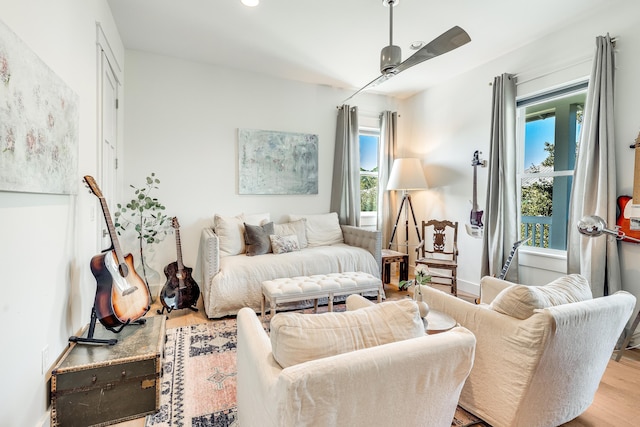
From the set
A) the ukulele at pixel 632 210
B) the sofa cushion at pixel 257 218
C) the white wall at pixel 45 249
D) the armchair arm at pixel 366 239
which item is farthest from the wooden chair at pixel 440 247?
the white wall at pixel 45 249

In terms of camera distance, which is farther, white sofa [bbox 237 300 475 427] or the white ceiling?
the white ceiling

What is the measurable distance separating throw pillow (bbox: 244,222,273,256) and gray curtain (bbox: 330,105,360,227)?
1301 mm

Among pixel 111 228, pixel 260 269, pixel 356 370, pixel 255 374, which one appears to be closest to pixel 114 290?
pixel 111 228

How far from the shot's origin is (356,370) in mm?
947

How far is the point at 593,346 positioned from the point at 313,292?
1.91 meters

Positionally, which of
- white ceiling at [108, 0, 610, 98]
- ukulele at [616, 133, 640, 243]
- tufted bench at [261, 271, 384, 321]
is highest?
white ceiling at [108, 0, 610, 98]

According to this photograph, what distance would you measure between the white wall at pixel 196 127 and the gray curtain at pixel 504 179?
238cm

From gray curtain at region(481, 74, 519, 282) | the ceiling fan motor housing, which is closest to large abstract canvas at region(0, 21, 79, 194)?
the ceiling fan motor housing

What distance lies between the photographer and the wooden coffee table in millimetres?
1609

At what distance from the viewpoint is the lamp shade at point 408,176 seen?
4.38 meters

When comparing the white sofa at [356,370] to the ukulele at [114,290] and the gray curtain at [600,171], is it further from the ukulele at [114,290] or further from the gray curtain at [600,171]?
the gray curtain at [600,171]

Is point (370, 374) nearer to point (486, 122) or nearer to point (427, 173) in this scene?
point (486, 122)

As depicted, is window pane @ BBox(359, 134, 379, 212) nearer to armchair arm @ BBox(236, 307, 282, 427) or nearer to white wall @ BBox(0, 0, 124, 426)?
white wall @ BBox(0, 0, 124, 426)

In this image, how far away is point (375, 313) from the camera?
1205 mm
